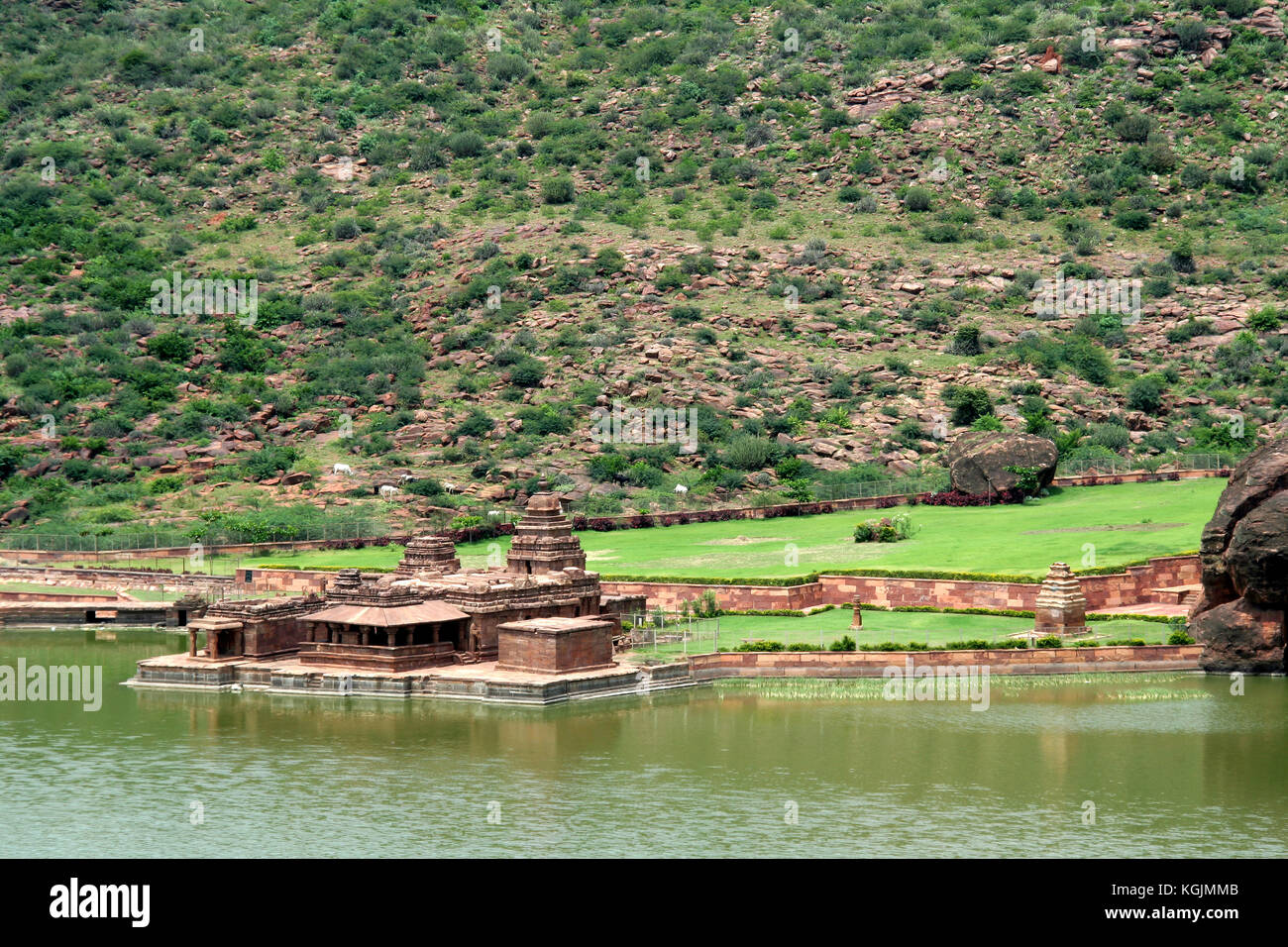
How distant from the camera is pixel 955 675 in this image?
197 ft

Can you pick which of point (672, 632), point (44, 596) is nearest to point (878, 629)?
point (672, 632)

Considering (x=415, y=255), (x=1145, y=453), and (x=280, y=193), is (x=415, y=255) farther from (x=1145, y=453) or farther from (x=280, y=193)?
(x=1145, y=453)

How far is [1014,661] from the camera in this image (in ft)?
198

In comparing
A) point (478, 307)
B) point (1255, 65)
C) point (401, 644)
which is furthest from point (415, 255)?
point (401, 644)

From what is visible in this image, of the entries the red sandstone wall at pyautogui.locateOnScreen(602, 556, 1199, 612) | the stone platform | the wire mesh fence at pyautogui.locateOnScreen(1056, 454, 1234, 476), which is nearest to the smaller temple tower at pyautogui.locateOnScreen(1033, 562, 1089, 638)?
the red sandstone wall at pyautogui.locateOnScreen(602, 556, 1199, 612)

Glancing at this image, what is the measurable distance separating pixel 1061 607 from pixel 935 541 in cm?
1730

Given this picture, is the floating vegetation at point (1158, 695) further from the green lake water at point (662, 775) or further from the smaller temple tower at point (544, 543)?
the smaller temple tower at point (544, 543)

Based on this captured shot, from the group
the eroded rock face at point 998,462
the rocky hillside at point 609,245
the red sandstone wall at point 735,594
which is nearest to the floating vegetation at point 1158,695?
the red sandstone wall at point 735,594

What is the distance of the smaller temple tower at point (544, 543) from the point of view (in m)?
68.6

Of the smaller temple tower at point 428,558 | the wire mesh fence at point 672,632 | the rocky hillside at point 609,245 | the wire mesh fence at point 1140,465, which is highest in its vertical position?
the rocky hillside at point 609,245

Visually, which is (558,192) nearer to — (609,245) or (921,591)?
(609,245)

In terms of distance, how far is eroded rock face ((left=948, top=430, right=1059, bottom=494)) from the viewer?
91.8 meters

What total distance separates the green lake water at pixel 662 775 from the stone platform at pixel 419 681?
2.41 feet

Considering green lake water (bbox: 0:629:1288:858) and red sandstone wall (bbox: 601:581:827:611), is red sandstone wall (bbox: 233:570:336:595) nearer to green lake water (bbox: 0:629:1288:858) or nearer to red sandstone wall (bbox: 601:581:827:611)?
red sandstone wall (bbox: 601:581:827:611)
